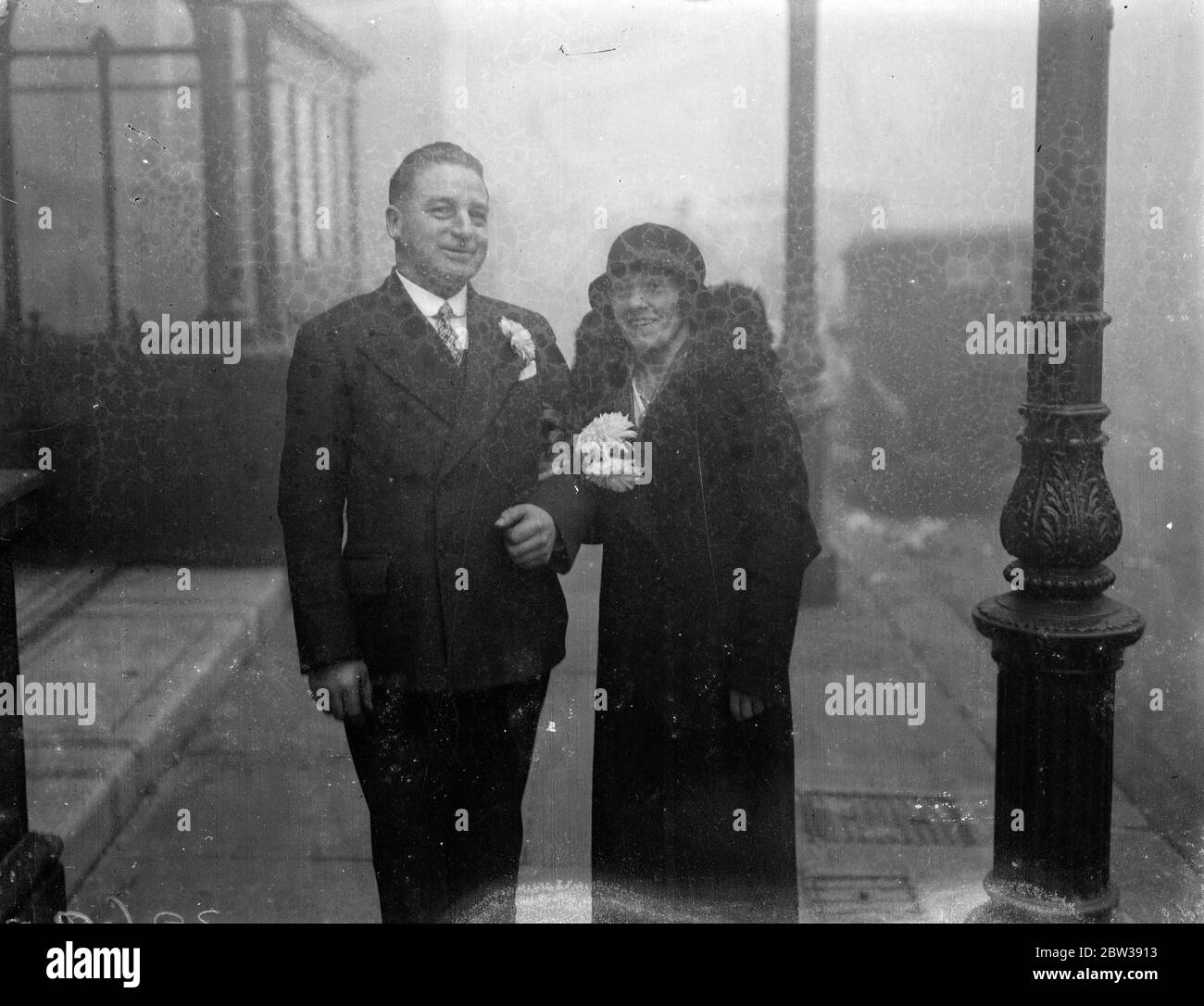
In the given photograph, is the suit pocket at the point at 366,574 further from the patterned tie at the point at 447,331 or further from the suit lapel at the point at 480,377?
A: the patterned tie at the point at 447,331

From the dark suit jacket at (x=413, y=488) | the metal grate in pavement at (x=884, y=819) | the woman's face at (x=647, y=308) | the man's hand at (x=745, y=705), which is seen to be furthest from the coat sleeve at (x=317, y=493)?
the metal grate in pavement at (x=884, y=819)

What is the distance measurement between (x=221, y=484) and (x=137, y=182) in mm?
760

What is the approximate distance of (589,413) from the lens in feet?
11.5

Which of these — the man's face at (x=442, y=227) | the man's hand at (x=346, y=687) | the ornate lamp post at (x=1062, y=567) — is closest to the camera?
the ornate lamp post at (x=1062, y=567)

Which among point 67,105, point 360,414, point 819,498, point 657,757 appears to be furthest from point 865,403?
point 67,105

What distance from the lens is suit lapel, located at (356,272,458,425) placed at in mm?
3479

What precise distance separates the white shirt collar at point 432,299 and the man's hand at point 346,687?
0.89 m

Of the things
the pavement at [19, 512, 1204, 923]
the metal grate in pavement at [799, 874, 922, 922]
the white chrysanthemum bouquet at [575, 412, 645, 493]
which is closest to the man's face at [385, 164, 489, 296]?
the white chrysanthemum bouquet at [575, 412, 645, 493]

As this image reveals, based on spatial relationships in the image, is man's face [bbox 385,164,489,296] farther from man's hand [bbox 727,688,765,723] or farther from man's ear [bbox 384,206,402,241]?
man's hand [bbox 727,688,765,723]

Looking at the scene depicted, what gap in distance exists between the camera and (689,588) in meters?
3.53

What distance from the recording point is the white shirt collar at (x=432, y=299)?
137 inches

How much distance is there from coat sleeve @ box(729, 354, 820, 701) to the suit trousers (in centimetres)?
53

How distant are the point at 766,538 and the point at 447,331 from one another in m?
0.94

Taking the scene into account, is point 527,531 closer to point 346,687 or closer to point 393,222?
point 346,687
